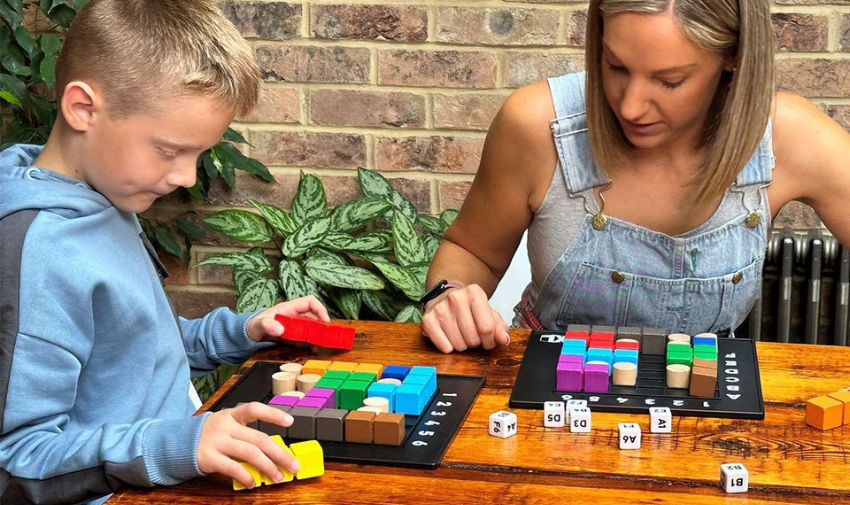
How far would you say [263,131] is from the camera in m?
2.79

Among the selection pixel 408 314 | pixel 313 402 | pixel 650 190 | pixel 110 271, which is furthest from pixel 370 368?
pixel 408 314

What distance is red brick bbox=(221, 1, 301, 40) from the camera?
271cm

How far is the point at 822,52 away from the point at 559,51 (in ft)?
2.13

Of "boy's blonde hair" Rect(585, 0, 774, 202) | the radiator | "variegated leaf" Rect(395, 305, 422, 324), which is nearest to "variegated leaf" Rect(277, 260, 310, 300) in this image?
"variegated leaf" Rect(395, 305, 422, 324)

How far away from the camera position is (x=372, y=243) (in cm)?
268

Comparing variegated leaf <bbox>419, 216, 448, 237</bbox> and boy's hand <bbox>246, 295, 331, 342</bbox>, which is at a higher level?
boy's hand <bbox>246, 295, 331, 342</bbox>

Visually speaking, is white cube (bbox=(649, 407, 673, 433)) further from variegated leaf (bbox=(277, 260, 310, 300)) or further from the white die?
variegated leaf (bbox=(277, 260, 310, 300))

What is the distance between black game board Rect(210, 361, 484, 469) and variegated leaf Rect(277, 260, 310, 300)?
3.67 feet

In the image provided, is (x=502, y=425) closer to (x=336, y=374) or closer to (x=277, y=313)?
(x=336, y=374)

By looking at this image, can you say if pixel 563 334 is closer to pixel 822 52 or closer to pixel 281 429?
pixel 281 429

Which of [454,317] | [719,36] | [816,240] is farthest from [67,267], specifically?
[816,240]

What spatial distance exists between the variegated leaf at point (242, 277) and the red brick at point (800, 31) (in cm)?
145

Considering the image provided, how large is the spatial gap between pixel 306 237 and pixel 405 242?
26cm

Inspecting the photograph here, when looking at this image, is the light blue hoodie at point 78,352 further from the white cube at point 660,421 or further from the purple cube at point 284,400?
the white cube at point 660,421
